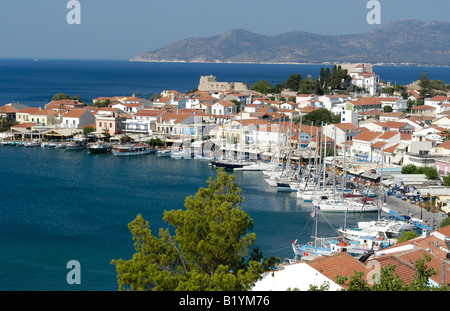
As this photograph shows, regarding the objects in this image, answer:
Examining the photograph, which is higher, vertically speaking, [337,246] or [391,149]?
[391,149]

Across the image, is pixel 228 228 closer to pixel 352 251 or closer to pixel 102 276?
pixel 102 276

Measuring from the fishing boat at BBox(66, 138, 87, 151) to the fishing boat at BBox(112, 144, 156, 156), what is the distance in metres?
2.84

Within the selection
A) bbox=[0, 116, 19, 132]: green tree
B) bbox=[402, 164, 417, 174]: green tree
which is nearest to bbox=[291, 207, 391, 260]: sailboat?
bbox=[402, 164, 417, 174]: green tree

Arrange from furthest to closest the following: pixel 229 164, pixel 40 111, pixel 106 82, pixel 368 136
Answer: pixel 106 82, pixel 40 111, pixel 368 136, pixel 229 164

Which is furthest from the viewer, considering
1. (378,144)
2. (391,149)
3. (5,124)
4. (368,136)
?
(5,124)

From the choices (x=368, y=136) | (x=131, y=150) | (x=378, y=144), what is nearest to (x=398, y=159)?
(x=378, y=144)

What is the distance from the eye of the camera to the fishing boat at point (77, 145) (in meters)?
35.6

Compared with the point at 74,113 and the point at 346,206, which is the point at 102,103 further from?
the point at 346,206

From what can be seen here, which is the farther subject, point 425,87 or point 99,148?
point 425,87

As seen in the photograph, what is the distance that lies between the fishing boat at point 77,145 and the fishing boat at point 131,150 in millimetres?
2844

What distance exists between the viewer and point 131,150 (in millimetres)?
33781

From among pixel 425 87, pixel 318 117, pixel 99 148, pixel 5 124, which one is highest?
pixel 425 87

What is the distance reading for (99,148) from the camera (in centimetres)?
3425

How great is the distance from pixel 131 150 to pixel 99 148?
2.02 meters
